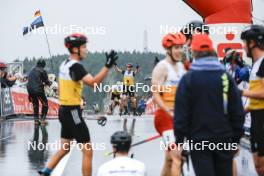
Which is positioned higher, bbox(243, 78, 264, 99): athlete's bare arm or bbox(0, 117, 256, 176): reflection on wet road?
bbox(243, 78, 264, 99): athlete's bare arm

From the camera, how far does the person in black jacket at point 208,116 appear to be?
714 cm

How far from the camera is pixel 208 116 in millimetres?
7129

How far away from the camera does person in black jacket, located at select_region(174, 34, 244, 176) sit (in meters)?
7.14

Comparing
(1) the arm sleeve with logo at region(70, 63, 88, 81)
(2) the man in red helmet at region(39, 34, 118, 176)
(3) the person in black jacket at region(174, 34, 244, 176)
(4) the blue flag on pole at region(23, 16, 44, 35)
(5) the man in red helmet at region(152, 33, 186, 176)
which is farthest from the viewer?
(4) the blue flag on pole at region(23, 16, 44, 35)

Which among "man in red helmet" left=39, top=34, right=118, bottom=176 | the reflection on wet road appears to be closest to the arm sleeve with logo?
"man in red helmet" left=39, top=34, right=118, bottom=176

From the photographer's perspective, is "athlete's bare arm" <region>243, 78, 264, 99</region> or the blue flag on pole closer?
"athlete's bare arm" <region>243, 78, 264, 99</region>

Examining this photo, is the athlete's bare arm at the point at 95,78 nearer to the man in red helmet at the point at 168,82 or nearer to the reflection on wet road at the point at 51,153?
the man in red helmet at the point at 168,82

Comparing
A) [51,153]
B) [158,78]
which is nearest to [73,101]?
[158,78]

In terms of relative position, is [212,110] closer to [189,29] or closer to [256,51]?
[256,51]

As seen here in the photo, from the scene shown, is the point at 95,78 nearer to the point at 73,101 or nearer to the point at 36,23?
the point at 73,101

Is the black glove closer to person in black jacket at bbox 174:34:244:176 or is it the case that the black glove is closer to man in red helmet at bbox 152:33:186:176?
man in red helmet at bbox 152:33:186:176

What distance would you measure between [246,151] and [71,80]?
649 cm

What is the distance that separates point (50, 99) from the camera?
36562 mm

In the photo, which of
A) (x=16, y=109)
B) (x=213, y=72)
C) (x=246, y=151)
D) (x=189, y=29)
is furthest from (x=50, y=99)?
(x=213, y=72)
